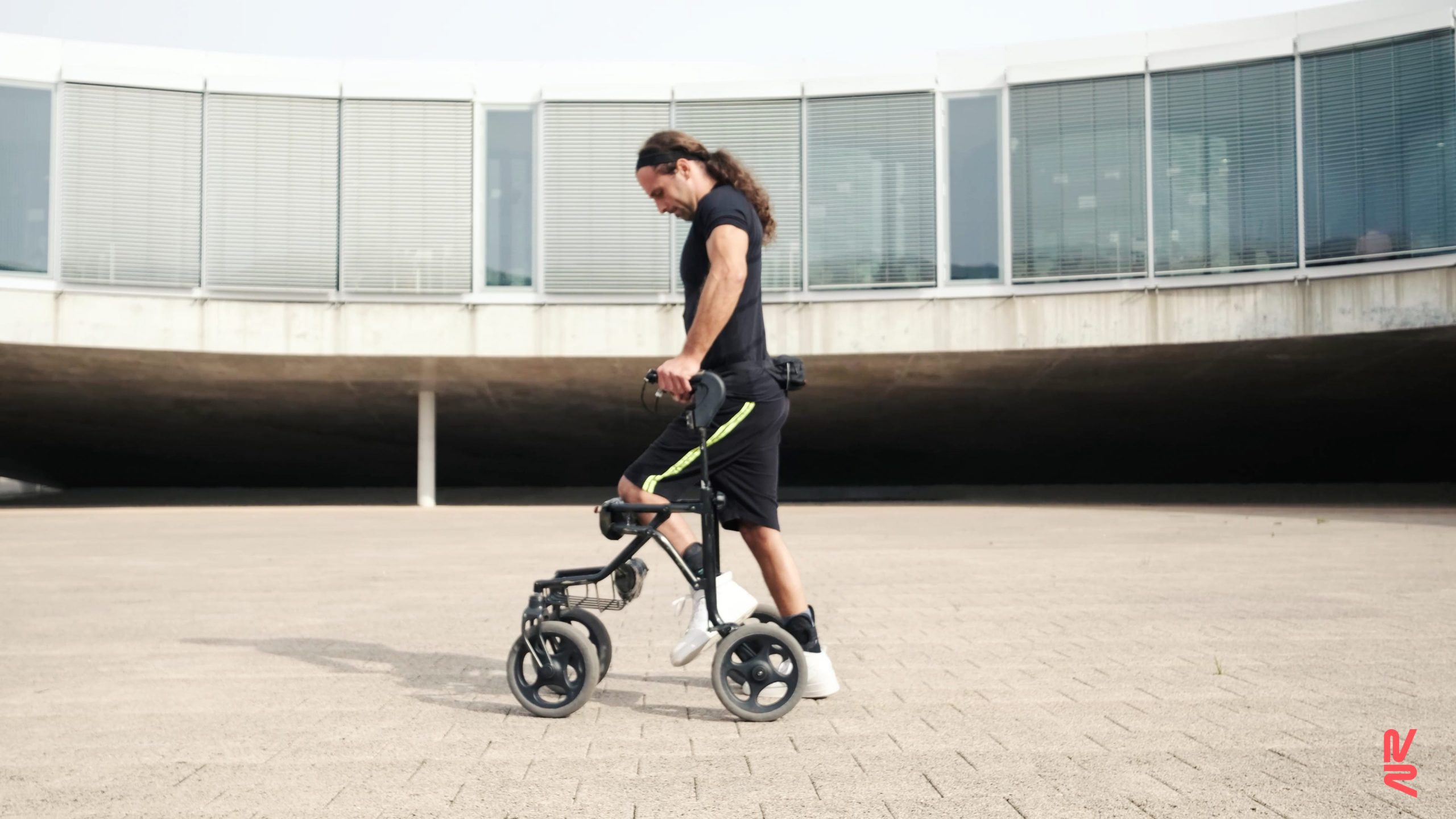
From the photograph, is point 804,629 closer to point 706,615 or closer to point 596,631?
point 706,615

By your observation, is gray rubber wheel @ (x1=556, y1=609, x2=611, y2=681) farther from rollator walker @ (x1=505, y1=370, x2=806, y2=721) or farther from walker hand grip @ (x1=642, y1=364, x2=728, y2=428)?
walker hand grip @ (x1=642, y1=364, x2=728, y2=428)

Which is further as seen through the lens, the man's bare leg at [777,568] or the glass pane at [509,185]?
the glass pane at [509,185]

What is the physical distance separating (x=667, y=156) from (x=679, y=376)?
78cm

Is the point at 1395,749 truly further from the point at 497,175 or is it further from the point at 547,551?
the point at 497,175

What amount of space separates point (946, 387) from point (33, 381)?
53.7ft

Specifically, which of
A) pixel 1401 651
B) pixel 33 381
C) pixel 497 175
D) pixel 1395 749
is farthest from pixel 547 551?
pixel 33 381

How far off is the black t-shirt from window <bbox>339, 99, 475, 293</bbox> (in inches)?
781

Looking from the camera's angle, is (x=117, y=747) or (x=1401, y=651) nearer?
(x=117, y=747)

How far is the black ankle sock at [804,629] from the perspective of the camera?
4316 mm

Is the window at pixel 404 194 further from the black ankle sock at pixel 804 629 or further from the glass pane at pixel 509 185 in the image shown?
the black ankle sock at pixel 804 629

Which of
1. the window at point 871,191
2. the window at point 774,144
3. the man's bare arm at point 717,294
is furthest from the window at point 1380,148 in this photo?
the man's bare arm at point 717,294

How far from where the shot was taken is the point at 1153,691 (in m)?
4.59

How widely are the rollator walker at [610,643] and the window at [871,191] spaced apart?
19114 millimetres

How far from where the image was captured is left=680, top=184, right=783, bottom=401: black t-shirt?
4285 mm
